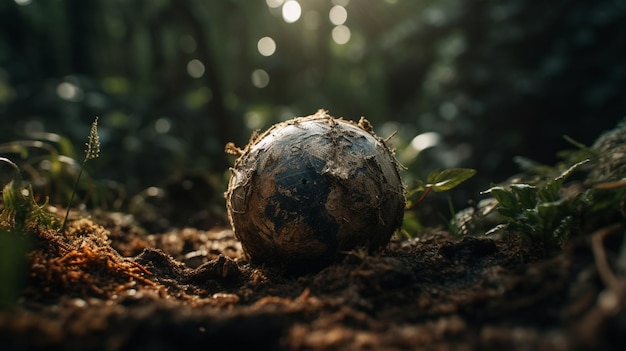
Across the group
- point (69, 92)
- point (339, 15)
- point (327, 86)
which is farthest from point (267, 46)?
point (69, 92)

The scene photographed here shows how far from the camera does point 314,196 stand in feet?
A: 10.4

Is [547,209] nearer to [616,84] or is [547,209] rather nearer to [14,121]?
[616,84]

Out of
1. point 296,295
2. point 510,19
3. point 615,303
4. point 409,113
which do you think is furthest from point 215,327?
point 409,113

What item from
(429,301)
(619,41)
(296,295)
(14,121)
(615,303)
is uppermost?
(14,121)

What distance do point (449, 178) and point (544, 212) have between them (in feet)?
2.91

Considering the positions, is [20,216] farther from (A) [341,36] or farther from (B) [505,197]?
(A) [341,36]

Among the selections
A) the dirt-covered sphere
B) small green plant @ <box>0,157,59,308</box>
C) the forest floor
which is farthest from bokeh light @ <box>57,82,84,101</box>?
the dirt-covered sphere

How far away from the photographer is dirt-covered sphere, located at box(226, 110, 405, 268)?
3.20 m

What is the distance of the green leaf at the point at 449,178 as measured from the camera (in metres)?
3.68

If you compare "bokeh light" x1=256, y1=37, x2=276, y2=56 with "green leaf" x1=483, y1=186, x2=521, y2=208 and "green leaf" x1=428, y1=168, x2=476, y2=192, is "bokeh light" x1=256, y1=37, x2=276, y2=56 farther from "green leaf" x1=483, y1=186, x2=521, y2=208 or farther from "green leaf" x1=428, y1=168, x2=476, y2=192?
"green leaf" x1=483, y1=186, x2=521, y2=208

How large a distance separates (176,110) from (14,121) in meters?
2.98

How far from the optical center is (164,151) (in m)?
9.84

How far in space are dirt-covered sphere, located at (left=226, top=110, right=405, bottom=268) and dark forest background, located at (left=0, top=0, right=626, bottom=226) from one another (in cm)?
200

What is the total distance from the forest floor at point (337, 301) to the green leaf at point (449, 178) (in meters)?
0.38
